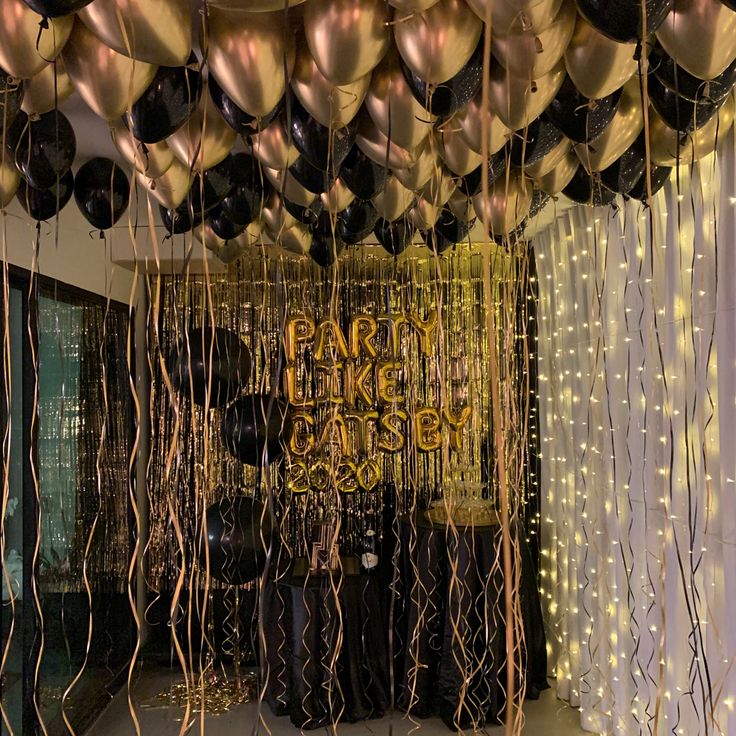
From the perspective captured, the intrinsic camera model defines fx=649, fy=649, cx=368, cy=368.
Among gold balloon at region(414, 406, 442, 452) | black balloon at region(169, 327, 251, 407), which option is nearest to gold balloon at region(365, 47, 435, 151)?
black balloon at region(169, 327, 251, 407)

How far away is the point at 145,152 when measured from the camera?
59.8 inches

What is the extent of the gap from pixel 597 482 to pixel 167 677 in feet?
8.89

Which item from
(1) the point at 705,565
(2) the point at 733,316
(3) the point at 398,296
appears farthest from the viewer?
(3) the point at 398,296

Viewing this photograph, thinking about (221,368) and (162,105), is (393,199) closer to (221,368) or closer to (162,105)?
(162,105)

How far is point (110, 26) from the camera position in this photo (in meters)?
1.09

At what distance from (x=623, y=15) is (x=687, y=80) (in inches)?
17.6

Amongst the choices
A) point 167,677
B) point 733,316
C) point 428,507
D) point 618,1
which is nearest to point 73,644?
point 167,677

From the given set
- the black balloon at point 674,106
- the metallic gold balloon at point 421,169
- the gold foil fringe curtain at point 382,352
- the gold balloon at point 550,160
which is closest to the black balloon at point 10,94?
the metallic gold balloon at point 421,169

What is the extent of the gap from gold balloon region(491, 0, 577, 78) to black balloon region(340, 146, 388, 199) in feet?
1.72

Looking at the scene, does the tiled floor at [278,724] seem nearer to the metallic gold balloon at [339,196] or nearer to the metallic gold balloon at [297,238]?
the metallic gold balloon at [297,238]

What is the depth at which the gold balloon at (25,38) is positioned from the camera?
1.13 m

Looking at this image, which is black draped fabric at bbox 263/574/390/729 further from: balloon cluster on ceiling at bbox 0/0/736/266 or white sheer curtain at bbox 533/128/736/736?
balloon cluster on ceiling at bbox 0/0/736/266

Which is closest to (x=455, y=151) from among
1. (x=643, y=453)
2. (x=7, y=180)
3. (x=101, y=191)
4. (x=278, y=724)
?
(x=101, y=191)

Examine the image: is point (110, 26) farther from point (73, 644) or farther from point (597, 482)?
point (73, 644)
